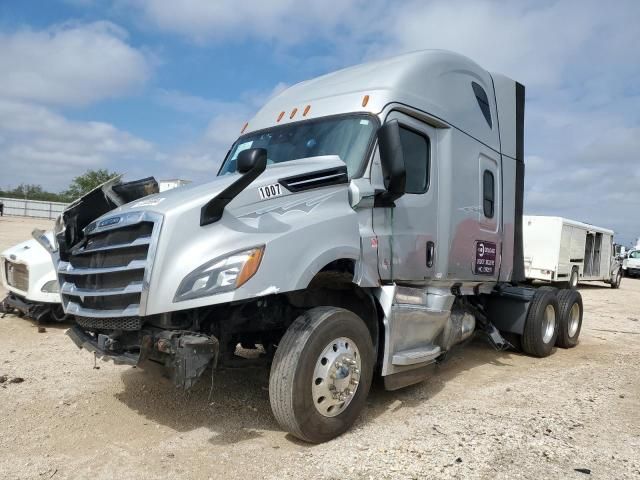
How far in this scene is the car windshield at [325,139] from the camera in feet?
15.0

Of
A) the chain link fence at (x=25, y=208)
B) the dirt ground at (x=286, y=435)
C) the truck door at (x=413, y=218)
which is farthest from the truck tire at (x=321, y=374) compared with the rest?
the chain link fence at (x=25, y=208)

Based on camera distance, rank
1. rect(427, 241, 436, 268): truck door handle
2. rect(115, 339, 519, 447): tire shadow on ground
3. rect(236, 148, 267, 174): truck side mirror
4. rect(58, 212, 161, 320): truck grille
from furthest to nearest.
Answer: rect(427, 241, 436, 268): truck door handle, rect(115, 339, 519, 447): tire shadow on ground, rect(236, 148, 267, 174): truck side mirror, rect(58, 212, 161, 320): truck grille

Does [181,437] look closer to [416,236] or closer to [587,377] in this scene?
[416,236]

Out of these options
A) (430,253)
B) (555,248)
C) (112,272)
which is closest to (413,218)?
(430,253)

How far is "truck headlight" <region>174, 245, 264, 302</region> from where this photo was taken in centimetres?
341

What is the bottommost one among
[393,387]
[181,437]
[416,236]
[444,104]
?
[181,437]

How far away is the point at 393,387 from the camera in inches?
183

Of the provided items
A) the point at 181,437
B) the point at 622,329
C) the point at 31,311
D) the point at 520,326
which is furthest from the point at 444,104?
the point at 622,329

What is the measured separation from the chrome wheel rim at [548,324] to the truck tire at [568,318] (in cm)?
10

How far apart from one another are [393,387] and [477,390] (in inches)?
57.1

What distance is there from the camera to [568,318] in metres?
8.02

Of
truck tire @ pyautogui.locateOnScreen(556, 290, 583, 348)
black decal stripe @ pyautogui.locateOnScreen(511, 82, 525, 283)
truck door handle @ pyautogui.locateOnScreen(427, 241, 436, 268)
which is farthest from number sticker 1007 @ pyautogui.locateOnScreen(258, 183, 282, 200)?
truck tire @ pyautogui.locateOnScreen(556, 290, 583, 348)

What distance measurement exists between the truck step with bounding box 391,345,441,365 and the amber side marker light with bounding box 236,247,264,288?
1.70m

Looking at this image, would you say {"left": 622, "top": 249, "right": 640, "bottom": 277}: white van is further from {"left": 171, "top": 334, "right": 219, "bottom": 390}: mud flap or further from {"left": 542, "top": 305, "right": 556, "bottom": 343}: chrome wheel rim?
{"left": 171, "top": 334, "right": 219, "bottom": 390}: mud flap
